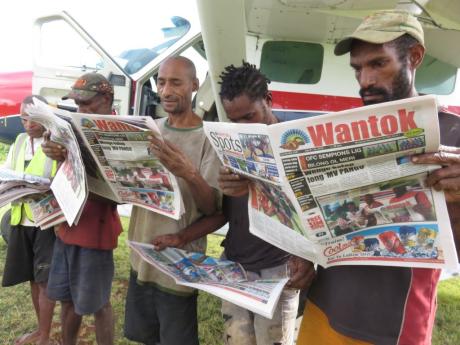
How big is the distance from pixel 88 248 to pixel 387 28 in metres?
1.61

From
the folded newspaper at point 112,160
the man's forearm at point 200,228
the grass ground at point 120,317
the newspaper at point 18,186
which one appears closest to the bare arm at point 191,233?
the man's forearm at point 200,228

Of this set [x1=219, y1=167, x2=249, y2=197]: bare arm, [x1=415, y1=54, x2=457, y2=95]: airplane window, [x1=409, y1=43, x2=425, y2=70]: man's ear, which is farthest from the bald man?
[x1=415, y1=54, x2=457, y2=95]: airplane window

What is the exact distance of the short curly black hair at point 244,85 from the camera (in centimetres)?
158

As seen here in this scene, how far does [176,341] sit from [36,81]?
3467 mm

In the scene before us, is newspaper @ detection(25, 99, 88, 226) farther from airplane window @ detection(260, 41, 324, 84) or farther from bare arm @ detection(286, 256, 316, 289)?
airplane window @ detection(260, 41, 324, 84)

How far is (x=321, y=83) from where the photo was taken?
12.1 feet

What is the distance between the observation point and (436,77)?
3.66m

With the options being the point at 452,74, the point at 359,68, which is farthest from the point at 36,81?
the point at 452,74

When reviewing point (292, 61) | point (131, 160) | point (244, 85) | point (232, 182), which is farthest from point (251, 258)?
point (292, 61)

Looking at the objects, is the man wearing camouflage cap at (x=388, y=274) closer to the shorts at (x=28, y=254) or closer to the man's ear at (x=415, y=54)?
the man's ear at (x=415, y=54)

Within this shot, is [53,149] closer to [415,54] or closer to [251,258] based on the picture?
[251,258]

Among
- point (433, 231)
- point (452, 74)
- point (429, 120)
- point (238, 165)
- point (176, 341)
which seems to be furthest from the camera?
point (452, 74)


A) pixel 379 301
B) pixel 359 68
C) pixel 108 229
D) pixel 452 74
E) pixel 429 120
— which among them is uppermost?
pixel 452 74

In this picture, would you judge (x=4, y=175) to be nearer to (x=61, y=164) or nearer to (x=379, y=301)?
(x=61, y=164)
